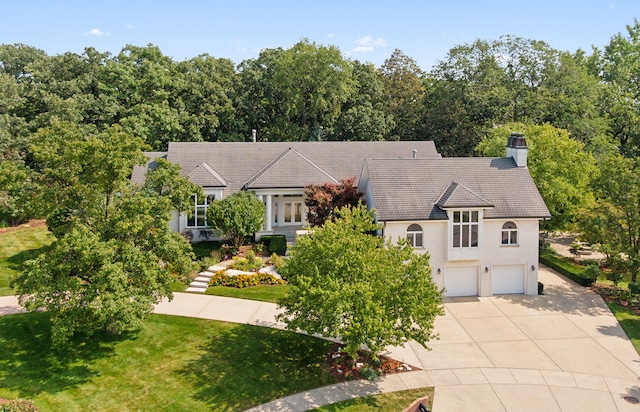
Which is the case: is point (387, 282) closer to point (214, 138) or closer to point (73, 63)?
point (214, 138)

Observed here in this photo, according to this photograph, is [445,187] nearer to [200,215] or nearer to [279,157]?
[279,157]

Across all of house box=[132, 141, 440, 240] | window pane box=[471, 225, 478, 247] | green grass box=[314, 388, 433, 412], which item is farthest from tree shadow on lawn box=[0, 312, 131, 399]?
window pane box=[471, 225, 478, 247]

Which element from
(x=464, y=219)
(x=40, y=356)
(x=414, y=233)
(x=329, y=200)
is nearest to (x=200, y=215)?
(x=329, y=200)

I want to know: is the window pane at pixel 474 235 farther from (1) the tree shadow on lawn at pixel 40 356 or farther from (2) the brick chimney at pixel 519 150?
(1) the tree shadow on lawn at pixel 40 356

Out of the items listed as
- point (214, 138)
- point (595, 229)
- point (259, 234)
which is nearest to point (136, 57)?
point (214, 138)

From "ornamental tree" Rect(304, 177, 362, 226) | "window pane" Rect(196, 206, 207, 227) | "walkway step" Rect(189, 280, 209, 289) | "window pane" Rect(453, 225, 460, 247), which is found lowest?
"walkway step" Rect(189, 280, 209, 289)

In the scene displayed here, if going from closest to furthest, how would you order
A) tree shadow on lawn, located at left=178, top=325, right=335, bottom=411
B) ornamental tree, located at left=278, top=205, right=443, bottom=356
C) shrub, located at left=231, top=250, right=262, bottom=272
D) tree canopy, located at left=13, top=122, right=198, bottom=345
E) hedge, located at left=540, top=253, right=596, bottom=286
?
ornamental tree, located at left=278, top=205, right=443, bottom=356 → tree shadow on lawn, located at left=178, top=325, right=335, bottom=411 → tree canopy, located at left=13, top=122, right=198, bottom=345 → shrub, located at left=231, top=250, right=262, bottom=272 → hedge, located at left=540, top=253, right=596, bottom=286

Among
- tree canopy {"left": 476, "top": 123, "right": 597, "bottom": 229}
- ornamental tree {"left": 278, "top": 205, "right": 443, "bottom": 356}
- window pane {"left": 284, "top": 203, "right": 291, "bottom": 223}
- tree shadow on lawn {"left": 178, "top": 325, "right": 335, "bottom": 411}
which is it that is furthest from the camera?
window pane {"left": 284, "top": 203, "right": 291, "bottom": 223}

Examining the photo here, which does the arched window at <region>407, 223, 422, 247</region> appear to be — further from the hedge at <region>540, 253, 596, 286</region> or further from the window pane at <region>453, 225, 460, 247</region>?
the hedge at <region>540, 253, 596, 286</region>
